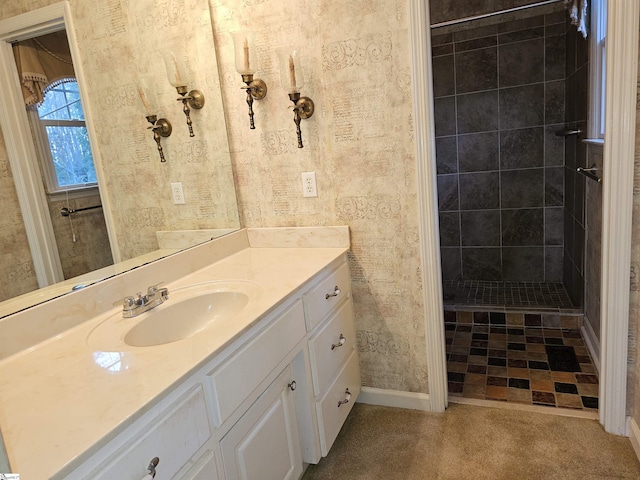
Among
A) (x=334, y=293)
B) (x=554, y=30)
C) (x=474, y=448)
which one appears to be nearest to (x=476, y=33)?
(x=554, y=30)

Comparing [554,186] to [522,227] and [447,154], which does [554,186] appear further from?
[447,154]

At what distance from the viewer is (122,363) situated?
1052mm

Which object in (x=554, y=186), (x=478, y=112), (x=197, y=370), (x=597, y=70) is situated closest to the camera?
(x=197, y=370)

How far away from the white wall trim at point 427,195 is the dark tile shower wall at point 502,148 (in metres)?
1.73

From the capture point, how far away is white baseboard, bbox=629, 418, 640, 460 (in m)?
1.69

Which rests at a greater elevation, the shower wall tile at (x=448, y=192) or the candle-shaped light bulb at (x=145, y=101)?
the candle-shaped light bulb at (x=145, y=101)

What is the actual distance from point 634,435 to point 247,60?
7.04 ft

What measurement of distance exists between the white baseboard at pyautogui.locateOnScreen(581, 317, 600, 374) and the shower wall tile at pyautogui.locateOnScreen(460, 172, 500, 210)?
1.16 meters

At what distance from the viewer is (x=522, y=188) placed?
3.35m

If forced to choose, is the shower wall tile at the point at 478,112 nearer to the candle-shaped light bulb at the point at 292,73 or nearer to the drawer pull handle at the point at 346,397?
→ the candle-shaped light bulb at the point at 292,73

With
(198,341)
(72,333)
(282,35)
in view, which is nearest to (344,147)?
(282,35)

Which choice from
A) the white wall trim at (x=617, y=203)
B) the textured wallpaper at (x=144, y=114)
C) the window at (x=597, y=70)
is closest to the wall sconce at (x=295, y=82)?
the textured wallpaper at (x=144, y=114)

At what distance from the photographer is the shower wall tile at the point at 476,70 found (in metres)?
3.24

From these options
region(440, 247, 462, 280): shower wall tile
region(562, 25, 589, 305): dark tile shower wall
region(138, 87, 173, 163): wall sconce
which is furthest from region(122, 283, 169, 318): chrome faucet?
region(440, 247, 462, 280): shower wall tile
